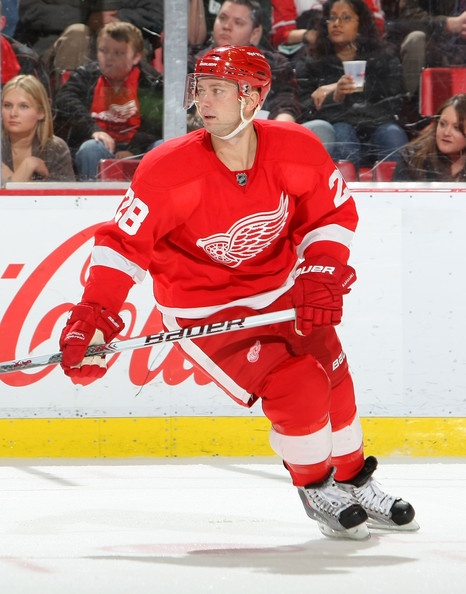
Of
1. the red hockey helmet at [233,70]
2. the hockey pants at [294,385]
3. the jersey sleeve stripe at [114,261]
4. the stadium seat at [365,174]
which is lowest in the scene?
the hockey pants at [294,385]

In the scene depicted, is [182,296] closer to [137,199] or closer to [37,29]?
[137,199]

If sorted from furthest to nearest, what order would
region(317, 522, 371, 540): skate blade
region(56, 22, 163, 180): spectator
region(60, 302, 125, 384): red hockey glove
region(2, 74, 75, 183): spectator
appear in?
region(56, 22, 163, 180): spectator < region(2, 74, 75, 183): spectator < region(317, 522, 371, 540): skate blade < region(60, 302, 125, 384): red hockey glove

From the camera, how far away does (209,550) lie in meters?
2.64

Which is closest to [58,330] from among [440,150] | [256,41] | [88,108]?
[88,108]

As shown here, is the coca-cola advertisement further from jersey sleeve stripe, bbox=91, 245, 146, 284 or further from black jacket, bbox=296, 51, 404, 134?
jersey sleeve stripe, bbox=91, 245, 146, 284

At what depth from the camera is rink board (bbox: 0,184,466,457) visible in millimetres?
4195

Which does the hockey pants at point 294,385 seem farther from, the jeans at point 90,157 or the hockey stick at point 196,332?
the jeans at point 90,157

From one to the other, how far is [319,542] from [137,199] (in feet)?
2.95

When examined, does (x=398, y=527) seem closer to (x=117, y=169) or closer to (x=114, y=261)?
(x=114, y=261)

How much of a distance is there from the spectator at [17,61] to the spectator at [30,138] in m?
0.02

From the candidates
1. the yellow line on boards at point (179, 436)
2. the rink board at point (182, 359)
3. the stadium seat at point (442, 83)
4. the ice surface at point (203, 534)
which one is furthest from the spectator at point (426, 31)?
the ice surface at point (203, 534)

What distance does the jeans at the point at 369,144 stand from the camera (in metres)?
4.50

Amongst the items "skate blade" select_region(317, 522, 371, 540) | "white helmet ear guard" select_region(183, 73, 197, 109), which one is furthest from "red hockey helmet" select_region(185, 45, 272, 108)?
"skate blade" select_region(317, 522, 371, 540)

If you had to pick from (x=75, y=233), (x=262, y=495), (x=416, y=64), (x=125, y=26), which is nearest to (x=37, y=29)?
(x=125, y=26)
